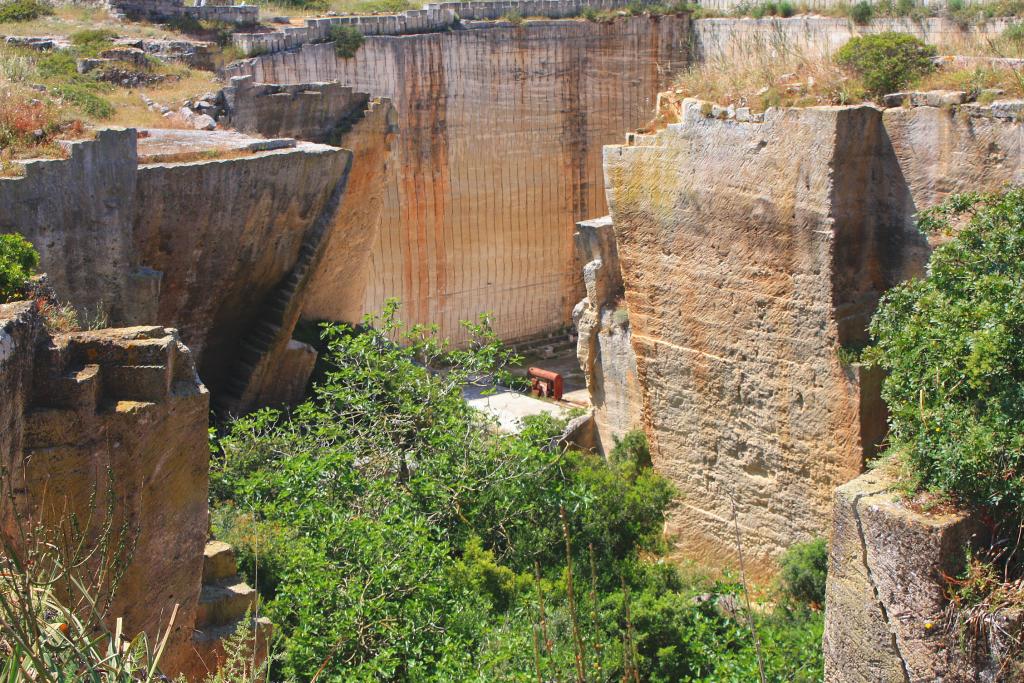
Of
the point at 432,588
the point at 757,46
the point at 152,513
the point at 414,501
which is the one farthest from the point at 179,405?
the point at 757,46

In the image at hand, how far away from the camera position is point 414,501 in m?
9.35

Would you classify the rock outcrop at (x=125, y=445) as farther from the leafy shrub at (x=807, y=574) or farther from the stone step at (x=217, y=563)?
the leafy shrub at (x=807, y=574)

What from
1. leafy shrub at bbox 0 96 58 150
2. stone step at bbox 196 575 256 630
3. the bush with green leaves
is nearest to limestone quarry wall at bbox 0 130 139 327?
leafy shrub at bbox 0 96 58 150

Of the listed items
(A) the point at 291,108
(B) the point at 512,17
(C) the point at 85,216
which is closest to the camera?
(C) the point at 85,216

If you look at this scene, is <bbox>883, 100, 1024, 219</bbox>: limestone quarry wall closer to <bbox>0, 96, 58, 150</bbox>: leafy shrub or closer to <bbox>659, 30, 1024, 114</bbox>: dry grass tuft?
<bbox>659, 30, 1024, 114</bbox>: dry grass tuft

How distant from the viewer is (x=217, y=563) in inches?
328

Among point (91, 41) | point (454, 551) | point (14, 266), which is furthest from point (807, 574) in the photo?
point (91, 41)

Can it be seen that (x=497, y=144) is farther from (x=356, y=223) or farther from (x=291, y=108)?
(x=291, y=108)

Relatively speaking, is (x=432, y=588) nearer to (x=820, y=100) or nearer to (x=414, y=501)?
(x=414, y=501)

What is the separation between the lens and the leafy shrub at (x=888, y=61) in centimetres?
940

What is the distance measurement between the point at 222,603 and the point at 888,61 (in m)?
6.83

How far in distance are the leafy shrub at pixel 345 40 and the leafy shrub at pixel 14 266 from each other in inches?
434

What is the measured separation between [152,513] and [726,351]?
5.49 meters

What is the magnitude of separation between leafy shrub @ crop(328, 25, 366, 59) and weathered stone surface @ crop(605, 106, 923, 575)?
8323 mm
